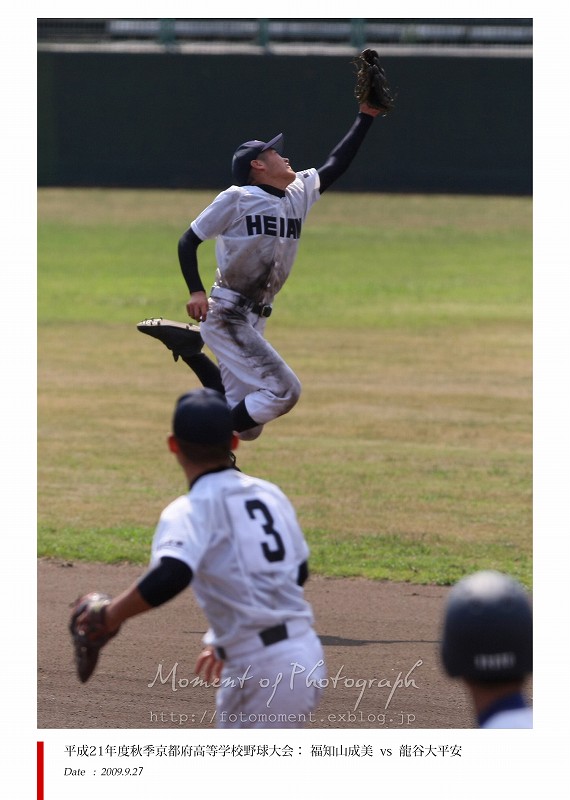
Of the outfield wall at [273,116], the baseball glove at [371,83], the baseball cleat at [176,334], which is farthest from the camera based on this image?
the outfield wall at [273,116]

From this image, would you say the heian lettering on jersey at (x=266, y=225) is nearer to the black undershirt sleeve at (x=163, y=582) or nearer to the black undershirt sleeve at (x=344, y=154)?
the black undershirt sleeve at (x=344, y=154)

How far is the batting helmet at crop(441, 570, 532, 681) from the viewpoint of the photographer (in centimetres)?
291

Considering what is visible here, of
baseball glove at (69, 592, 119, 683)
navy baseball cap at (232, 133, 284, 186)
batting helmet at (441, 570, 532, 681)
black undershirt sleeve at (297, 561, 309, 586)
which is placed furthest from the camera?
navy baseball cap at (232, 133, 284, 186)

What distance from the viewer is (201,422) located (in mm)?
4180

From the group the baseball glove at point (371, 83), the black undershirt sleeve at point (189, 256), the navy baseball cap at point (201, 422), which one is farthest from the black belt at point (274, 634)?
the baseball glove at point (371, 83)

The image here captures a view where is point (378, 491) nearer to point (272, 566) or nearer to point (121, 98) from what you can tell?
point (272, 566)

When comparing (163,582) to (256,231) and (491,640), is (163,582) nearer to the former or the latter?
(491,640)

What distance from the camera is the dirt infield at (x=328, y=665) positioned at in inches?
248

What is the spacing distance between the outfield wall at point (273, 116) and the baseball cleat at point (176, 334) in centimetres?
2374

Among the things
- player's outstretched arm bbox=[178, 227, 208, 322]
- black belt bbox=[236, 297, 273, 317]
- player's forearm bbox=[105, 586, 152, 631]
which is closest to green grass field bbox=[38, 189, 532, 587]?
black belt bbox=[236, 297, 273, 317]

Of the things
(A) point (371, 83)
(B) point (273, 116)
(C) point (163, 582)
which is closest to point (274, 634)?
(C) point (163, 582)

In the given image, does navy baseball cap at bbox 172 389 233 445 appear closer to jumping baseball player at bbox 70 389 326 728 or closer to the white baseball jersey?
jumping baseball player at bbox 70 389 326 728

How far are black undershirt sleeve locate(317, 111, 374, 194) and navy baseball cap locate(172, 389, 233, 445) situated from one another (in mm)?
3109

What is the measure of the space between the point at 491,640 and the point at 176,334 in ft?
15.1
